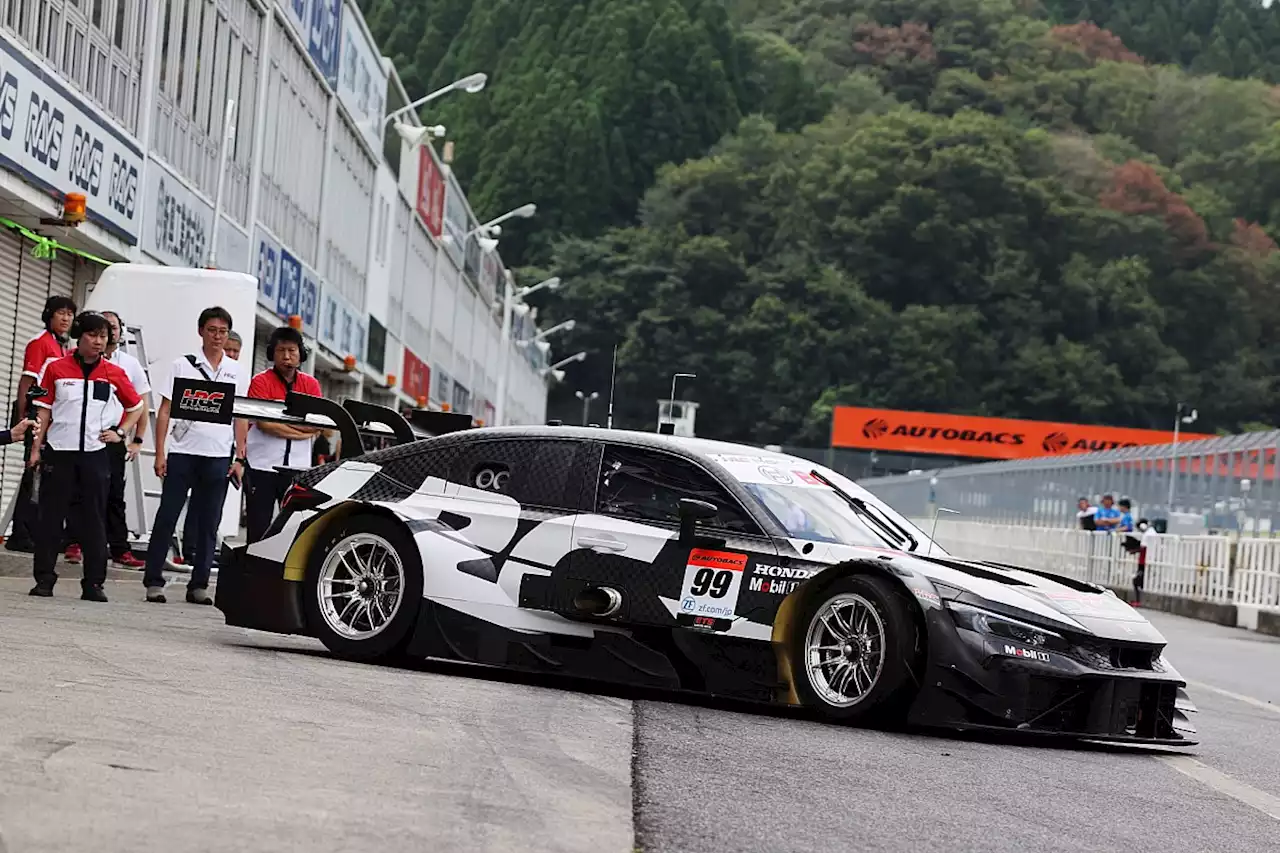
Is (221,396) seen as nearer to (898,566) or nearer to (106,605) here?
(106,605)

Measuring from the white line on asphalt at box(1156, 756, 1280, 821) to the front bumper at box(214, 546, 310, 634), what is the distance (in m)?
4.28

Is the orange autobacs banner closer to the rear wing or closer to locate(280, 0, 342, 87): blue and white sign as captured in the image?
locate(280, 0, 342, 87): blue and white sign

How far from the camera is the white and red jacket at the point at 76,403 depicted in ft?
45.0

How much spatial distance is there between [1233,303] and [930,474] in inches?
2309

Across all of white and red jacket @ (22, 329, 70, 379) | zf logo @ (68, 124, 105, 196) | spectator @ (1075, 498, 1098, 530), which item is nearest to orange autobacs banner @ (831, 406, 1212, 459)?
spectator @ (1075, 498, 1098, 530)

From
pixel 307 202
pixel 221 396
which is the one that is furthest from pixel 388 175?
pixel 221 396

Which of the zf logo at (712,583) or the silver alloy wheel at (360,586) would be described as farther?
the silver alloy wheel at (360,586)

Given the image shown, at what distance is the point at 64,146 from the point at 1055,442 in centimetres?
9348

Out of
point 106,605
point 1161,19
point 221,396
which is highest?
point 1161,19

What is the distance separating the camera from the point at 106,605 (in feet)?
44.8

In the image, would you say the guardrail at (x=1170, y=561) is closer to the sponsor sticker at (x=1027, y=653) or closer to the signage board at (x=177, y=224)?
the signage board at (x=177, y=224)

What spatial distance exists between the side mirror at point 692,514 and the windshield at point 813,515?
11.3 inches

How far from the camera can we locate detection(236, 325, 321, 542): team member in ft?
49.3

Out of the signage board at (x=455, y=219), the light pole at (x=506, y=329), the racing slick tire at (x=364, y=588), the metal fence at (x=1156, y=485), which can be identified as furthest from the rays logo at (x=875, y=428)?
the racing slick tire at (x=364, y=588)
